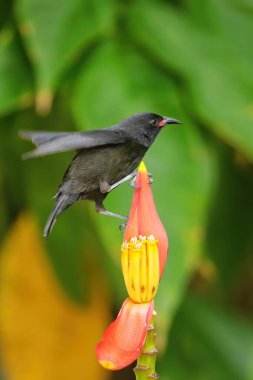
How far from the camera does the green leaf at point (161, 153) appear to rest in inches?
60.1

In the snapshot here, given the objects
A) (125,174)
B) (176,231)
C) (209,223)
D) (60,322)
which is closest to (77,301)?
(60,322)

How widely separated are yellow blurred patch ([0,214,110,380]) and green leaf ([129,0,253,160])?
1.93ft

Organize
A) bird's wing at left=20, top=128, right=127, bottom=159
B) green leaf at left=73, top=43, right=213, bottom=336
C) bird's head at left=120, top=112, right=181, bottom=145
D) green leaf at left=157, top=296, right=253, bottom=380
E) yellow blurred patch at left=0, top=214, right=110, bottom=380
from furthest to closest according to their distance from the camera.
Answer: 1. yellow blurred patch at left=0, top=214, right=110, bottom=380
2. green leaf at left=157, top=296, right=253, bottom=380
3. green leaf at left=73, top=43, right=213, bottom=336
4. bird's head at left=120, top=112, right=181, bottom=145
5. bird's wing at left=20, top=128, right=127, bottom=159

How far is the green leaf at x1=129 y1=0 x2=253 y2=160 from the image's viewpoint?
5.48 ft

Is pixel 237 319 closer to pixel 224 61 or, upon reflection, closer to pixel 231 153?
pixel 231 153

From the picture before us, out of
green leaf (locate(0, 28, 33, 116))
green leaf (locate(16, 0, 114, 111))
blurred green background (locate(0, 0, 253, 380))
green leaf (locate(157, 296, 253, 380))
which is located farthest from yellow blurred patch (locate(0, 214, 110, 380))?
green leaf (locate(16, 0, 114, 111))

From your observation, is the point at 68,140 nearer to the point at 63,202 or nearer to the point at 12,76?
the point at 63,202

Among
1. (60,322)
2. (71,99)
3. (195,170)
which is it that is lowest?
(60,322)

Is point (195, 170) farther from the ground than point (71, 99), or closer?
closer

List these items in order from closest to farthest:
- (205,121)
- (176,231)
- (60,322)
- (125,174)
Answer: (125,174) < (176,231) < (205,121) < (60,322)

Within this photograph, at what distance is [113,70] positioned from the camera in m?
1.75

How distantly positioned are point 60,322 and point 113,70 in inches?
28.8

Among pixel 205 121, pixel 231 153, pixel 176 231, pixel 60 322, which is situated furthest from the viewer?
pixel 60 322

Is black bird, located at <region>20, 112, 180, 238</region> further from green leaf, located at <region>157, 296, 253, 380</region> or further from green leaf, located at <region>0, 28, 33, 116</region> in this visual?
green leaf, located at <region>157, 296, 253, 380</region>
